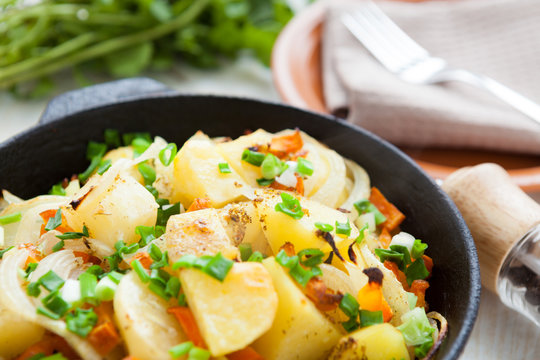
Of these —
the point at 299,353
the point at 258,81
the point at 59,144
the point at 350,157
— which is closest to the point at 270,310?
the point at 299,353

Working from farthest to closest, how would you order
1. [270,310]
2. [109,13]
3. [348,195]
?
[109,13]
[348,195]
[270,310]

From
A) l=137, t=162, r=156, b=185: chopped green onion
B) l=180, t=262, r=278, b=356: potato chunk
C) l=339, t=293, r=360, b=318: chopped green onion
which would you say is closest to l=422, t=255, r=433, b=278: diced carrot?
l=339, t=293, r=360, b=318: chopped green onion

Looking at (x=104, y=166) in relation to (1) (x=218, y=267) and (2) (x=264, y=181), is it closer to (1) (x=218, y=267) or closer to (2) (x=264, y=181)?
(2) (x=264, y=181)

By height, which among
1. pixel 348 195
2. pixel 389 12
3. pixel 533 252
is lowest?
pixel 533 252

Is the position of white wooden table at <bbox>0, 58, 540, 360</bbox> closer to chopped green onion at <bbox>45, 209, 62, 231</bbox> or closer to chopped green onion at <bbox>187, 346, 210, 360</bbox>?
chopped green onion at <bbox>187, 346, 210, 360</bbox>

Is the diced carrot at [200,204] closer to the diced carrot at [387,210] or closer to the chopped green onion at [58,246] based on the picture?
the chopped green onion at [58,246]

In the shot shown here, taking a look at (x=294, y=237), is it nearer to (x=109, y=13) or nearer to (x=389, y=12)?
(x=389, y=12)

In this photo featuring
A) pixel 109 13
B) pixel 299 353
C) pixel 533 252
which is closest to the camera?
pixel 299 353

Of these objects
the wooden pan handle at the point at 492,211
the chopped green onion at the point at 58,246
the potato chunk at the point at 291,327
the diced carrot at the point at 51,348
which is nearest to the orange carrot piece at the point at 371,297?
the potato chunk at the point at 291,327
